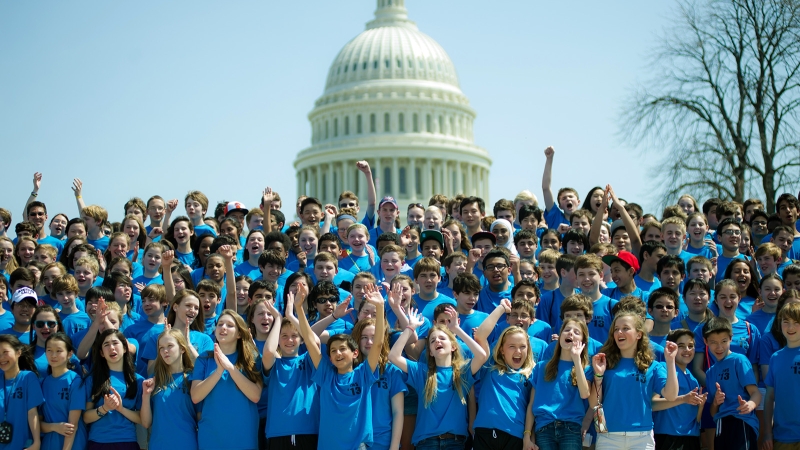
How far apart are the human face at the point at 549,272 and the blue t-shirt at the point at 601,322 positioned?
102 cm

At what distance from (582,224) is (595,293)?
3.41m

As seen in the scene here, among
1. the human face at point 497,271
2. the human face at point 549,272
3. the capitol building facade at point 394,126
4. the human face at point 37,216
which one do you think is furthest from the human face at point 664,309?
the capitol building facade at point 394,126

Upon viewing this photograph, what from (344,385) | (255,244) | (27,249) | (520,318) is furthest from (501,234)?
(27,249)

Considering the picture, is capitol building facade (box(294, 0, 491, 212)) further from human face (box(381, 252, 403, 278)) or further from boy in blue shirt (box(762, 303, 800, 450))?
boy in blue shirt (box(762, 303, 800, 450))

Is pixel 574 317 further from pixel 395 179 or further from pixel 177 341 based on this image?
Result: pixel 395 179

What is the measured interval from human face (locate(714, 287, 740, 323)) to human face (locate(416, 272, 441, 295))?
2.79 m

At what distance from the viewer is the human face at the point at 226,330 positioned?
9177mm

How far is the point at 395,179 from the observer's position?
100125 mm

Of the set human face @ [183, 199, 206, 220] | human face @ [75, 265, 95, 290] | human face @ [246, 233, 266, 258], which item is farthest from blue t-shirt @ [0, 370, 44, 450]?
human face @ [183, 199, 206, 220]

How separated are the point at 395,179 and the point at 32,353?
3559 inches

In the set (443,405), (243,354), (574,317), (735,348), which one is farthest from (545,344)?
(243,354)

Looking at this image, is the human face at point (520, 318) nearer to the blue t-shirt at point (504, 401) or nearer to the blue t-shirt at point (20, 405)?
the blue t-shirt at point (504, 401)

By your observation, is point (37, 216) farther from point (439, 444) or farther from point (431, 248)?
point (439, 444)

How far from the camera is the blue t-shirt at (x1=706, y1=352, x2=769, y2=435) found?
9.32m
